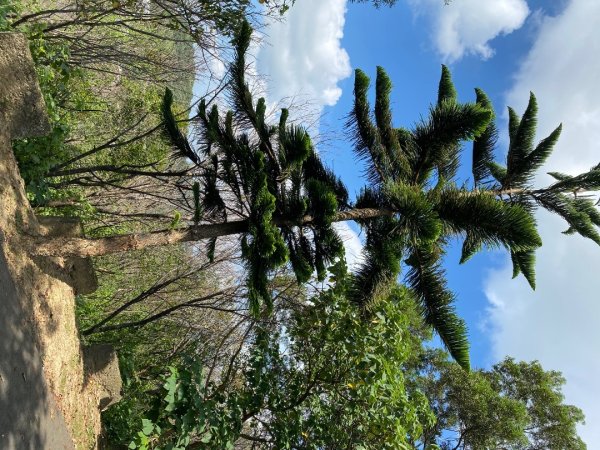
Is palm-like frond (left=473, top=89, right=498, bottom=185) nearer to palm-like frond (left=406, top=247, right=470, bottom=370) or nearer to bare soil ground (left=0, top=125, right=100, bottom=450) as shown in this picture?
palm-like frond (left=406, top=247, right=470, bottom=370)

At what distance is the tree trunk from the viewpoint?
5.00 meters

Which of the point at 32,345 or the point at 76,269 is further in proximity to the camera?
the point at 76,269

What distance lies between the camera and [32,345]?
4.89 meters

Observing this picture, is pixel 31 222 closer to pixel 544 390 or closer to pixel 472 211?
pixel 472 211

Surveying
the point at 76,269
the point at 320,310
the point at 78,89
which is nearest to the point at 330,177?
the point at 320,310

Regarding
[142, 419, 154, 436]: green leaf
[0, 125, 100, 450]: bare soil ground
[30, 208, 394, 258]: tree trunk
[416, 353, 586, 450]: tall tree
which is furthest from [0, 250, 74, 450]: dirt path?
[416, 353, 586, 450]: tall tree

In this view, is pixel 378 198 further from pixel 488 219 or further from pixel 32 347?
pixel 32 347

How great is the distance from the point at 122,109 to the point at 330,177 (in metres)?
7.62

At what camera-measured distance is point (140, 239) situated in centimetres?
511

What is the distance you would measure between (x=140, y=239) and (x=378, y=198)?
8.42 feet

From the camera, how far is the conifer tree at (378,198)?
4.95 metres

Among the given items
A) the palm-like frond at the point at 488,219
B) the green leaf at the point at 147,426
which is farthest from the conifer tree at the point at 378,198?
the green leaf at the point at 147,426

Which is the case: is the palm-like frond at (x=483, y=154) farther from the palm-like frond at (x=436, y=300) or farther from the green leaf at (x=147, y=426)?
the green leaf at (x=147, y=426)

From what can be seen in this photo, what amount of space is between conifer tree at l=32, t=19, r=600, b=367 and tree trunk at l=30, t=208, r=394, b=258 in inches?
0.4
